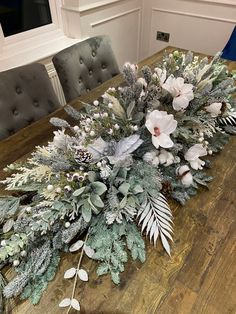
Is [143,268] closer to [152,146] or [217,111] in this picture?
[152,146]

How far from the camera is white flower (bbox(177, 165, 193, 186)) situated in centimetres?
82

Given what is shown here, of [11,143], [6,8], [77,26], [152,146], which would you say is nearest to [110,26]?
[77,26]

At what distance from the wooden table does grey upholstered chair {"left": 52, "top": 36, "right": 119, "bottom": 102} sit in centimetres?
94

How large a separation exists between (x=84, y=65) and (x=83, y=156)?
0.95 meters

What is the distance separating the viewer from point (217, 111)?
935 mm

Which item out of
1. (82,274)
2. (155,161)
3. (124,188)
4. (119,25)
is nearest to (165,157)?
(155,161)

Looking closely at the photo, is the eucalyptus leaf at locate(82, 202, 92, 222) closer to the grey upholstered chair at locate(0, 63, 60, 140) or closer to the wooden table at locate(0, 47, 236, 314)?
the wooden table at locate(0, 47, 236, 314)

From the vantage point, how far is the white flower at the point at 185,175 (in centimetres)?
82

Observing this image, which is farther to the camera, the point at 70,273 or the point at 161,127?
the point at 161,127

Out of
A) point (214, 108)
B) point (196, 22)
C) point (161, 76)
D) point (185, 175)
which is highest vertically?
point (161, 76)

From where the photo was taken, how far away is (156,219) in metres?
0.74

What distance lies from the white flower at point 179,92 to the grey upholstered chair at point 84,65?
74 centimetres

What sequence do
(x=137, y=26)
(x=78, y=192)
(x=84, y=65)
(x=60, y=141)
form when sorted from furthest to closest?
(x=137, y=26) → (x=84, y=65) → (x=60, y=141) → (x=78, y=192)

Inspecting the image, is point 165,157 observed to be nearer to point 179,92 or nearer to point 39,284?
point 179,92
